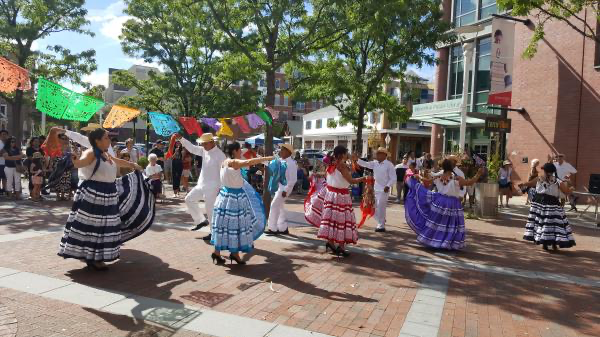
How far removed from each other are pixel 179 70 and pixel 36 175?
1061 centimetres

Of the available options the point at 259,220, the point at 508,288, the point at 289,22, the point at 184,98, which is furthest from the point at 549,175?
the point at 184,98

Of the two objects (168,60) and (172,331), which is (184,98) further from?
(172,331)

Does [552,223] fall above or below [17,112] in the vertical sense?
below

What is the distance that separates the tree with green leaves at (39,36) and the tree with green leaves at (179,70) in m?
2.53

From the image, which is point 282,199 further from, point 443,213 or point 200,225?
point 443,213

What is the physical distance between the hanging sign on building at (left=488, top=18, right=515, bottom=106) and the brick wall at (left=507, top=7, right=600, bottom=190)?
6.18ft

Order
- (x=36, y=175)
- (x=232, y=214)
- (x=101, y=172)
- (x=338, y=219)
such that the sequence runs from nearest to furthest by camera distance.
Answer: (x=101, y=172) < (x=232, y=214) < (x=338, y=219) < (x=36, y=175)

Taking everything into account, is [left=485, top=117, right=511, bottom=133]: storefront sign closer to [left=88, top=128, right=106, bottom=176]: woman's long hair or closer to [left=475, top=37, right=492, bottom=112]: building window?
[left=475, top=37, right=492, bottom=112]: building window

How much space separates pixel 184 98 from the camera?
22.3 metres

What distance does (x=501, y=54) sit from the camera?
62.6 ft

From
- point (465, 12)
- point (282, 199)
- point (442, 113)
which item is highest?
point (465, 12)

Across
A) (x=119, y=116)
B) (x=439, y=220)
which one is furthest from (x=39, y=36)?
(x=439, y=220)

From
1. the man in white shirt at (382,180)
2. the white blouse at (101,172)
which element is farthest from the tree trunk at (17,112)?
the man in white shirt at (382,180)

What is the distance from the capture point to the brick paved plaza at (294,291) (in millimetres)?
4414
